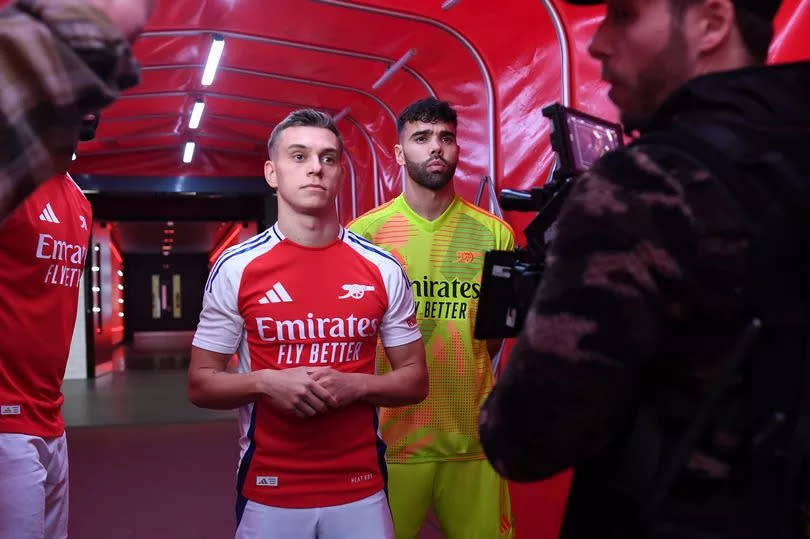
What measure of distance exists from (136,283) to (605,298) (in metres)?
29.1

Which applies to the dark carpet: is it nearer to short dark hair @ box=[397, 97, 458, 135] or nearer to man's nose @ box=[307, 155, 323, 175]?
short dark hair @ box=[397, 97, 458, 135]

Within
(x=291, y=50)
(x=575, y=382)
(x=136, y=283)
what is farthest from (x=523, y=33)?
(x=136, y=283)

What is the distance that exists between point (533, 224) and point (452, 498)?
5.14 ft

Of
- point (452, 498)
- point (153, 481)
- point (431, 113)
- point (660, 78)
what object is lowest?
point (153, 481)

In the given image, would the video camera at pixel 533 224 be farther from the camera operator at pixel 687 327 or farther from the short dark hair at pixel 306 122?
the short dark hair at pixel 306 122

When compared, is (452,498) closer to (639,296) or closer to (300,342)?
(300,342)

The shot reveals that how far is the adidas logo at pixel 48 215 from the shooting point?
2.01 metres

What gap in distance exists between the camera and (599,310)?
87cm

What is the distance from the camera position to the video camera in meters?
1.23

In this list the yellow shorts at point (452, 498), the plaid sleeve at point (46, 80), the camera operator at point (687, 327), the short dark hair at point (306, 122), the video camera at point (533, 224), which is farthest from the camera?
the yellow shorts at point (452, 498)

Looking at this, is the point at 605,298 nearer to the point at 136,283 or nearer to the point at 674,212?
the point at 674,212

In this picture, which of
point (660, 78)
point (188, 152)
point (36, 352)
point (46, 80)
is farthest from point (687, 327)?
point (188, 152)

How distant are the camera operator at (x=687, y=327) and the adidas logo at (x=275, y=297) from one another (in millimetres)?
1190

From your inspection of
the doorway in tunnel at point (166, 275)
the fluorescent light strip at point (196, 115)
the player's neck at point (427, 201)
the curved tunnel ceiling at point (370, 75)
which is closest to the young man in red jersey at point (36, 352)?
the player's neck at point (427, 201)
